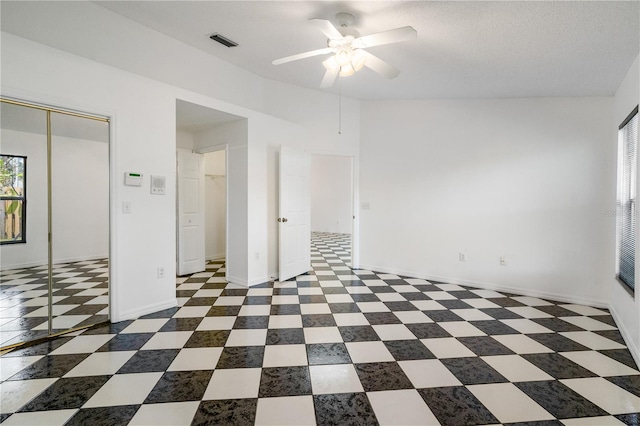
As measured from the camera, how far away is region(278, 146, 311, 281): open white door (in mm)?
4535

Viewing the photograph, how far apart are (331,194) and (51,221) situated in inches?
328

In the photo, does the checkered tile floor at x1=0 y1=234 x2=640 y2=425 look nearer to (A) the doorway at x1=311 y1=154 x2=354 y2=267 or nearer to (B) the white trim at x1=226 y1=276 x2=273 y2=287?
(B) the white trim at x1=226 y1=276 x2=273 y2=287

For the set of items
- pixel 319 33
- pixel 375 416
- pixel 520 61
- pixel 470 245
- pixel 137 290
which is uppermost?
pixel 319 33

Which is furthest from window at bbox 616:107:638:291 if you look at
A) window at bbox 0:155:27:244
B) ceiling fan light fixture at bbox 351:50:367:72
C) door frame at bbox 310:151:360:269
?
window at bbox 0:155:27:244

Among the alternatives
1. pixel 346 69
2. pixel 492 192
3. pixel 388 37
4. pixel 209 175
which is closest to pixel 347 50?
pixel 346 69

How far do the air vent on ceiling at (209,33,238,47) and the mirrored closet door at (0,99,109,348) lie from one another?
1.41 m

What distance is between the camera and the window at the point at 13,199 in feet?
8.27

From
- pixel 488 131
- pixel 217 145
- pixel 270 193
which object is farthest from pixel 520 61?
pixel 217 145

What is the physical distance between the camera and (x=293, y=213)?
4.77m

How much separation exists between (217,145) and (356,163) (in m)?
2.34

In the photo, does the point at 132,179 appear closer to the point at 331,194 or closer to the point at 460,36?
the point at 460,36

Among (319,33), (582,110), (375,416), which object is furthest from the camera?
(582,110)

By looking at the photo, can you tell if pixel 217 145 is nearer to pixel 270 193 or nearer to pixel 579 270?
pixel 270 193

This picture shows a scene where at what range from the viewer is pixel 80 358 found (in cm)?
233
